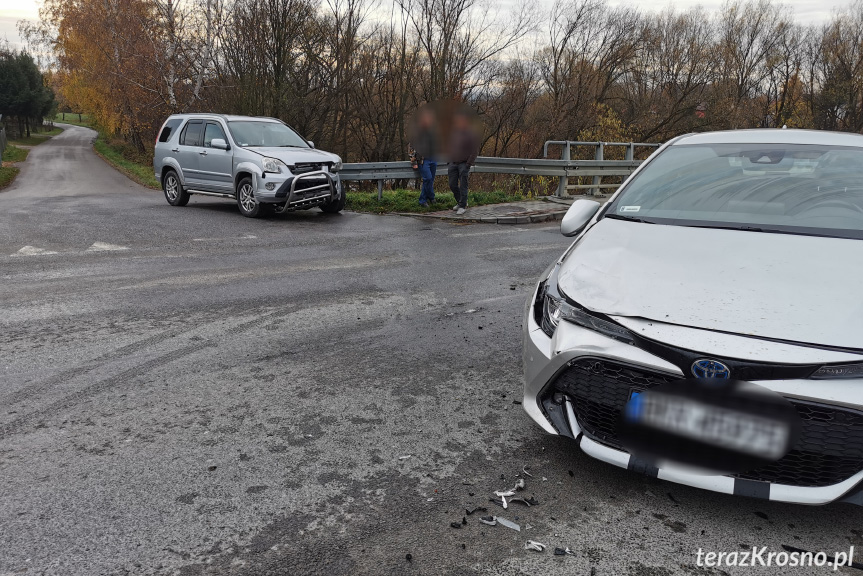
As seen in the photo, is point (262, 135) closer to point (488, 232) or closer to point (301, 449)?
point (488, 232)

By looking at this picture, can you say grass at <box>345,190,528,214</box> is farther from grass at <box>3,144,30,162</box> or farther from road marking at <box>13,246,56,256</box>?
grass at <box>3,144,30,162</box>

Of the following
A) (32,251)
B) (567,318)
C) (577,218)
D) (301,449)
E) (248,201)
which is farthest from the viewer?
(248,201)

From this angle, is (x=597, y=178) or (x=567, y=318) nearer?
(x=567, y=318)

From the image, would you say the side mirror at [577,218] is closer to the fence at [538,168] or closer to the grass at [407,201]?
the grass at [407,201]

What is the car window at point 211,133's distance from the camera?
42.0ft

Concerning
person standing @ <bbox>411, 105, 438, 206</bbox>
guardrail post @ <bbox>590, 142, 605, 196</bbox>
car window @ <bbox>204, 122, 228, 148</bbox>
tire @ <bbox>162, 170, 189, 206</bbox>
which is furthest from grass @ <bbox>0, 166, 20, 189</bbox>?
guardrail post @ <bbox>590, 142, 605, 196</bbox>

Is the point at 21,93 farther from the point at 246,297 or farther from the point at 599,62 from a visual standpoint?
the point at 246,297

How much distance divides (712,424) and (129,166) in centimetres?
3526

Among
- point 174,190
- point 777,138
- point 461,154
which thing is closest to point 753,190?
point 777,138

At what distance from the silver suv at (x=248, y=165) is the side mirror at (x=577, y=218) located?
8.39m

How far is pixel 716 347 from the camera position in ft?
7.91

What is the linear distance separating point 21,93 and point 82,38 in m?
32.9

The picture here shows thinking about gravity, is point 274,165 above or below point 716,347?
above

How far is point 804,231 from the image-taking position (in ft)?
10.8
